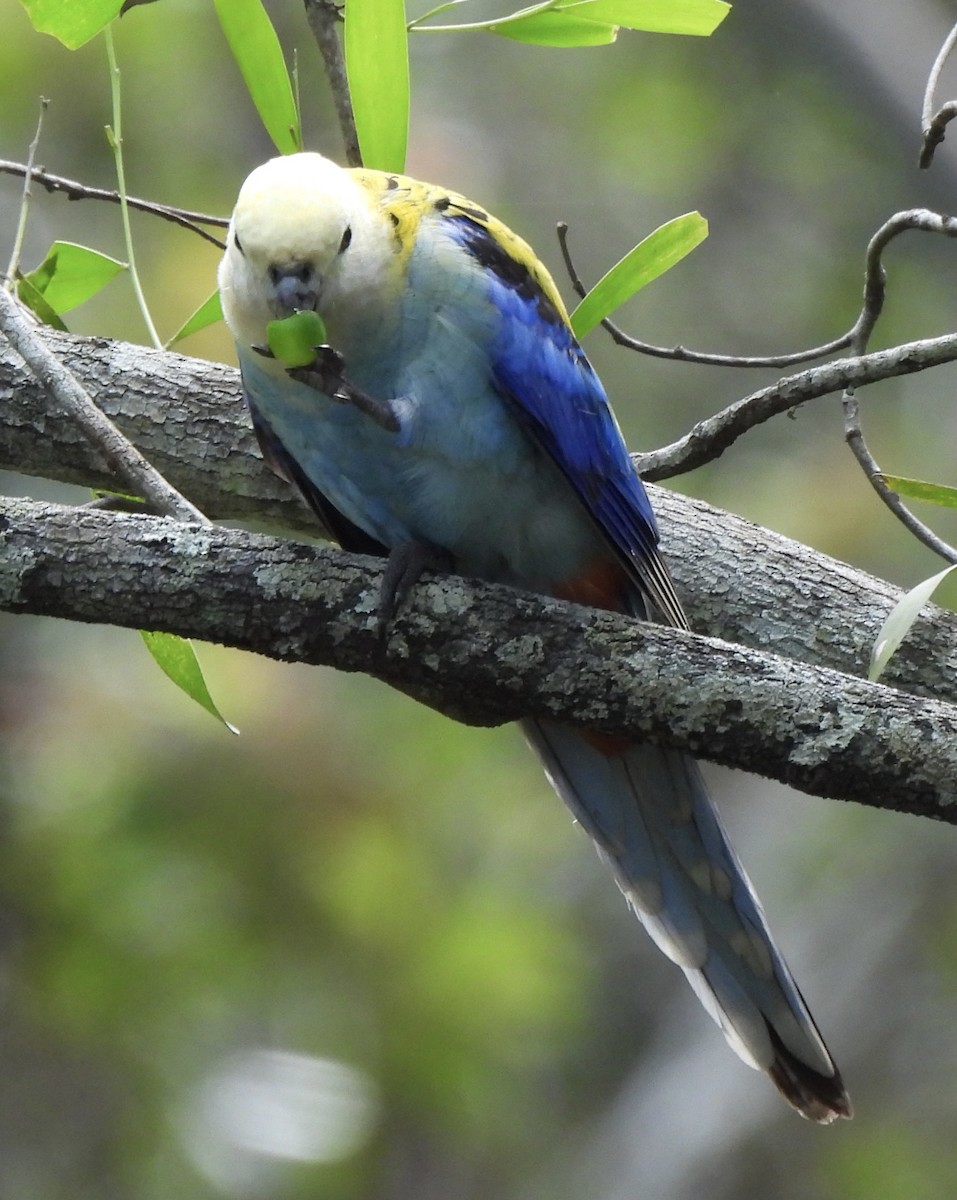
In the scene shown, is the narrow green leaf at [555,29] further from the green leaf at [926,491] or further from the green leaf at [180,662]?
the green leaf at [180,662]

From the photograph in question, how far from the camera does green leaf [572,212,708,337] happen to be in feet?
9.06

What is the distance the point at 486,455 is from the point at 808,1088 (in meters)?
1.50

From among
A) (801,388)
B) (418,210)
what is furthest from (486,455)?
(801,388)

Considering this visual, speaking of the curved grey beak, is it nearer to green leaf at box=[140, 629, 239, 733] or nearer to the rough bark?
the rough bark

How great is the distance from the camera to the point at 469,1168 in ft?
21.4

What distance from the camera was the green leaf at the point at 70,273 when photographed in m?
3.16

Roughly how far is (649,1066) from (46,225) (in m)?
5.05

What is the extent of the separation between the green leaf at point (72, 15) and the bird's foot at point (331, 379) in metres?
0.78

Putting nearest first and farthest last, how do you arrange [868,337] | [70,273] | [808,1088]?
[868,337]
[808,1088]
[70,273]

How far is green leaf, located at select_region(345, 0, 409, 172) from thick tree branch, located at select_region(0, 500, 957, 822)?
103cm

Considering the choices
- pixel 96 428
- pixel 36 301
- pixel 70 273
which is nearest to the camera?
pixel 96 428

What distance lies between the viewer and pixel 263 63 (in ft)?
9.35

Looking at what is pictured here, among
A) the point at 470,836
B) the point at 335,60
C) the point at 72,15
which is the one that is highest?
the point at 72,15

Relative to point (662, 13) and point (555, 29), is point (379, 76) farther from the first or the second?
point (662, 13)
